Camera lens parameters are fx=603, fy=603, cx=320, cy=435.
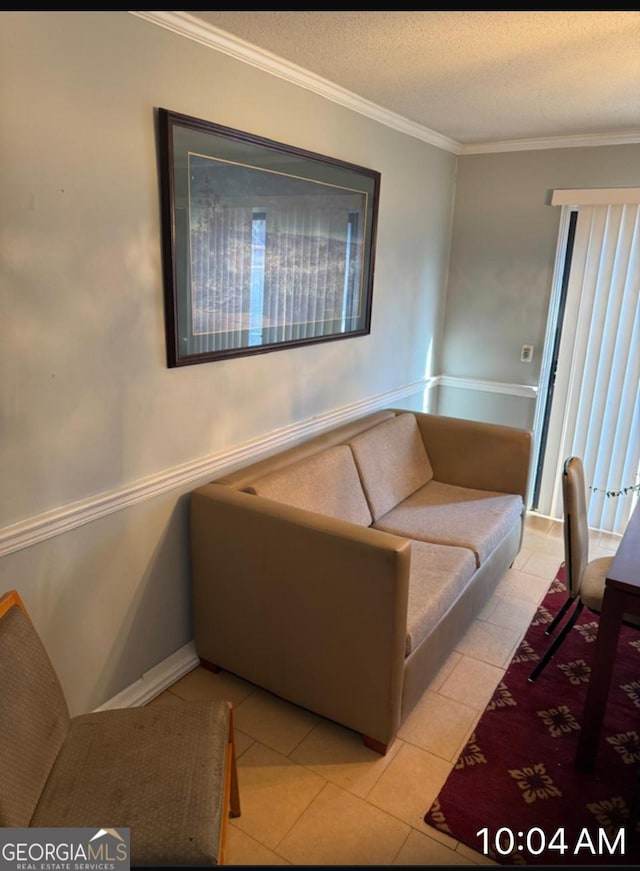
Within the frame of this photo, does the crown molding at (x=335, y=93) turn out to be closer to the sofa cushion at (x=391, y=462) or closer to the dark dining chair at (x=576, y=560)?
the sofa cushion at (x=391, y=462)

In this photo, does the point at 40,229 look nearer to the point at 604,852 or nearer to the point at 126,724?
the point at 126,724

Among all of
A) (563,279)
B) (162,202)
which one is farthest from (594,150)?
(162,202)

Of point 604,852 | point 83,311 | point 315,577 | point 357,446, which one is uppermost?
point 83,311

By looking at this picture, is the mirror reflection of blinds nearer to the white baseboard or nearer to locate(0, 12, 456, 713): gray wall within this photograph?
locate(0, 12, 456, 713): gray wall

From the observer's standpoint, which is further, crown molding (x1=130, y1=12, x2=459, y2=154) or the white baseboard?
the white baseboard

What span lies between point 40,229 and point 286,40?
1134 millimetres

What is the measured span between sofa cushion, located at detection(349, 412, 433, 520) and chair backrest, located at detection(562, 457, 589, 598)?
91 cm

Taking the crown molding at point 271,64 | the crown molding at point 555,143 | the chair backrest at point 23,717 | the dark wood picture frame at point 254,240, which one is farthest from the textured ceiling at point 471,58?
the chair backrest at point 23,717

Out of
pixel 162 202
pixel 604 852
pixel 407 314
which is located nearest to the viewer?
pixel 604 852

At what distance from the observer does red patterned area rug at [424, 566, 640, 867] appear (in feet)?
5.73

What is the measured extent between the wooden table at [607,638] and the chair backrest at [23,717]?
5.20ft

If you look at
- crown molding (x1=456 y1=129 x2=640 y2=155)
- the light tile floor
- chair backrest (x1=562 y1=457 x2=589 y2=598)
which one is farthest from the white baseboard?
crown molding (x1=456 y1=129 x2=640 y2=155)

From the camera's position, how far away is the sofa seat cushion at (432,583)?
2.12 meters

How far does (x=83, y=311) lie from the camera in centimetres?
178
